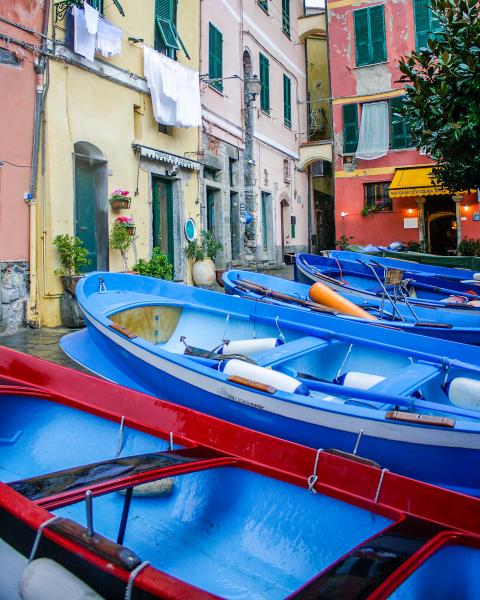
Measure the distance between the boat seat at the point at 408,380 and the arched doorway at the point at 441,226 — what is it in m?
17.2

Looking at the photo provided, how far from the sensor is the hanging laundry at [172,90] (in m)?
10.9

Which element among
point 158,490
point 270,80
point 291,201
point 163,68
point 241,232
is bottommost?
point 158,490

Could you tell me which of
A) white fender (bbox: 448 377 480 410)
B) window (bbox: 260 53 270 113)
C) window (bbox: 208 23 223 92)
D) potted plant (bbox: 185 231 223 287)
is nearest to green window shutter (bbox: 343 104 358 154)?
window (bbox: 260 53 270 113)

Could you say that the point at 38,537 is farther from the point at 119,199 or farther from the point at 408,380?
the point at 119,199

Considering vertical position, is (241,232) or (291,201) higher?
(291,201)

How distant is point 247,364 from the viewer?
412cm

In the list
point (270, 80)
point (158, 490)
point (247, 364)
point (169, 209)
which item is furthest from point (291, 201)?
point (158, 490)

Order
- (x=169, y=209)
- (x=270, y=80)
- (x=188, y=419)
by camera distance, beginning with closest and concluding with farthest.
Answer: (x=188, y=419) → (x=169, y=209) → (x=270, y=80)

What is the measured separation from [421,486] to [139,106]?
9955 mm

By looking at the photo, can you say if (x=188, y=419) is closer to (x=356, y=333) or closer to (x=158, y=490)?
(x=158, y=490)

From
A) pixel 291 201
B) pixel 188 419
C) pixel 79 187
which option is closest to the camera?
pixel 188 419

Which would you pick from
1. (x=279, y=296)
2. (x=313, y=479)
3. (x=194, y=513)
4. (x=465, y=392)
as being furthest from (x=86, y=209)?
(x=313, y=479)

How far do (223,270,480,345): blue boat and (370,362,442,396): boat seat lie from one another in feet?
3.95

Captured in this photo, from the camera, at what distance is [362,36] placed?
20.0 meters
